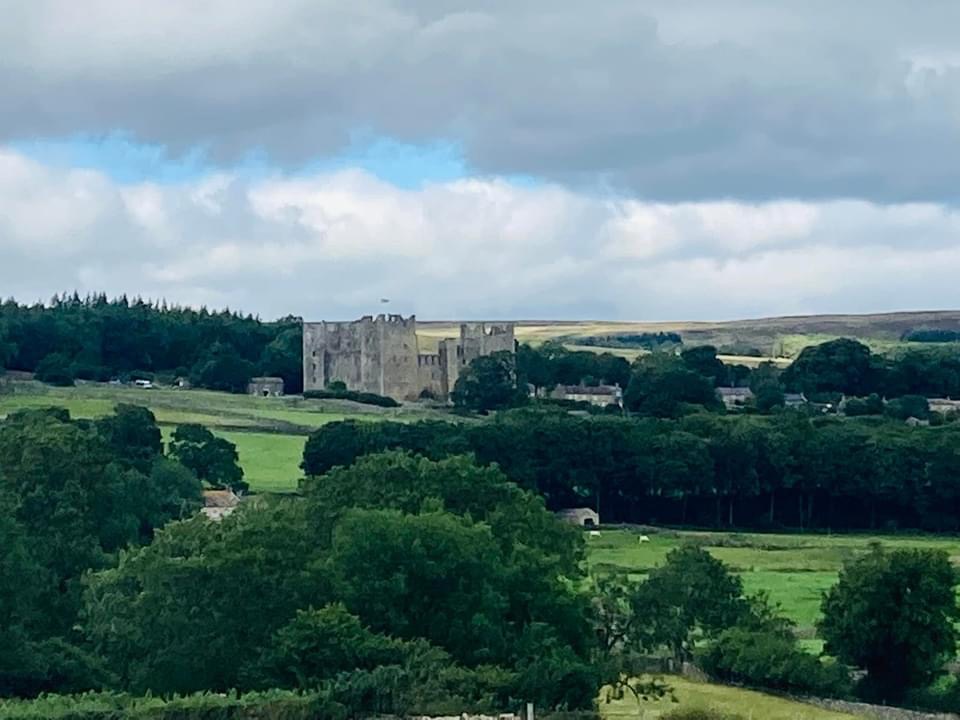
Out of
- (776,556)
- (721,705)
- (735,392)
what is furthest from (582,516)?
(735,392)

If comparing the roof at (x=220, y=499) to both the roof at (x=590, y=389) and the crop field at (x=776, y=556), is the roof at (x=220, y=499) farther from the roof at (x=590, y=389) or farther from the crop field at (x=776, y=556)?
the roof at (x=590, y=389)

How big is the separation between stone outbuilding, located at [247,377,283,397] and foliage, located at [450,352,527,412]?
45.5 feet

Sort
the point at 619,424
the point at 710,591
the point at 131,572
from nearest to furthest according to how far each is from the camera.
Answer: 1. the point at 131,572
2. the point at 710,591
3. the point at 619,424

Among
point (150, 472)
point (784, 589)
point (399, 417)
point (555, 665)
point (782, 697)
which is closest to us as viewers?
point (555, 665)

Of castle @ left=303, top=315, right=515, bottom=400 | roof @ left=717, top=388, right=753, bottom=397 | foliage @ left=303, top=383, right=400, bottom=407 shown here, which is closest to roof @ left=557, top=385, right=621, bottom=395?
castle @ left=303, top=315, right=515, bottom=400

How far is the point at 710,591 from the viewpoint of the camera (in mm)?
59562

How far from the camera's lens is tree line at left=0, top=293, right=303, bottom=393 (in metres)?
161

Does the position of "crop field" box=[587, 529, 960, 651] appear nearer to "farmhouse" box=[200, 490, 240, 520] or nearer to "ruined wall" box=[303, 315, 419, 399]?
"farmhouse" box=[200, 490, 240, 520]

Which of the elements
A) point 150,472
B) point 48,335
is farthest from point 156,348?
point 150,472

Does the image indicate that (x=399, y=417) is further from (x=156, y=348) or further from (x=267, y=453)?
(x=156, y=348)

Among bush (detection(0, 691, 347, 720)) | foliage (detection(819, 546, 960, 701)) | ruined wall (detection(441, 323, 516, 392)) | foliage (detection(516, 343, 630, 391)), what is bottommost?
foliage (detection(819, 546, 960, 701))

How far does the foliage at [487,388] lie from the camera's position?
6068 inches

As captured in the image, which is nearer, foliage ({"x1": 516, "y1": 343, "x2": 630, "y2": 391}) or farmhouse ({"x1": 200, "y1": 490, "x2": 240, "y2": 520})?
farmhouse ({"x1": 200, "y1": 490, "x2": 240, "y2": 520})

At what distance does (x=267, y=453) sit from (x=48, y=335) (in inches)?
2295
